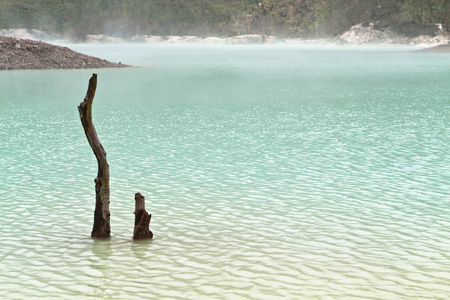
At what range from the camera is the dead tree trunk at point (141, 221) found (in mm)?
11316

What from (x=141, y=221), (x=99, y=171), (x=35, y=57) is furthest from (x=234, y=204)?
(x=35, y=57)

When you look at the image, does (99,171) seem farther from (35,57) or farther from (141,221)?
(35,57)

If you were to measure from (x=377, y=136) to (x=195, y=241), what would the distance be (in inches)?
556

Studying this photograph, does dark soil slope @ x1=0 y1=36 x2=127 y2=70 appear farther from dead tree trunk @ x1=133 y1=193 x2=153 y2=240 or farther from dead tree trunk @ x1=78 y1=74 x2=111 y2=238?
dead tree trunk @ x1=133 y1=193 x2=153 y2=240

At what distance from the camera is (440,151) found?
21.1 meters

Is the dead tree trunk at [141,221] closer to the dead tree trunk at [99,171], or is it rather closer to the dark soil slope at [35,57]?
the dead tree trunk at [99,171]

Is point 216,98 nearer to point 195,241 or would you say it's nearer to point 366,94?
point 366,94

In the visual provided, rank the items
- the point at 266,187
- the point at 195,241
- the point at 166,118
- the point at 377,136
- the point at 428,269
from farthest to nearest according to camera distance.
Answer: the point at 166,118 → the point at 377,136 → the point at 266,187 → the point at 195,241 → the point at 428,269

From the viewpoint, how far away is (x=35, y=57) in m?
65.2

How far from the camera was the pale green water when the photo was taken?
1016 centimetres

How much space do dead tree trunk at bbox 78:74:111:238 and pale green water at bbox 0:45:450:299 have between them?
1.06 ft

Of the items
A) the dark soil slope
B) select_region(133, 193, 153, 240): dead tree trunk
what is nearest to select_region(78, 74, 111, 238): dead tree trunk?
select_region(133, 193, 153, 240): dead tree trunk

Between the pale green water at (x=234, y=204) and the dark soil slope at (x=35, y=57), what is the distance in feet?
111

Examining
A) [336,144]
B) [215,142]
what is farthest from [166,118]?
[336,144]
